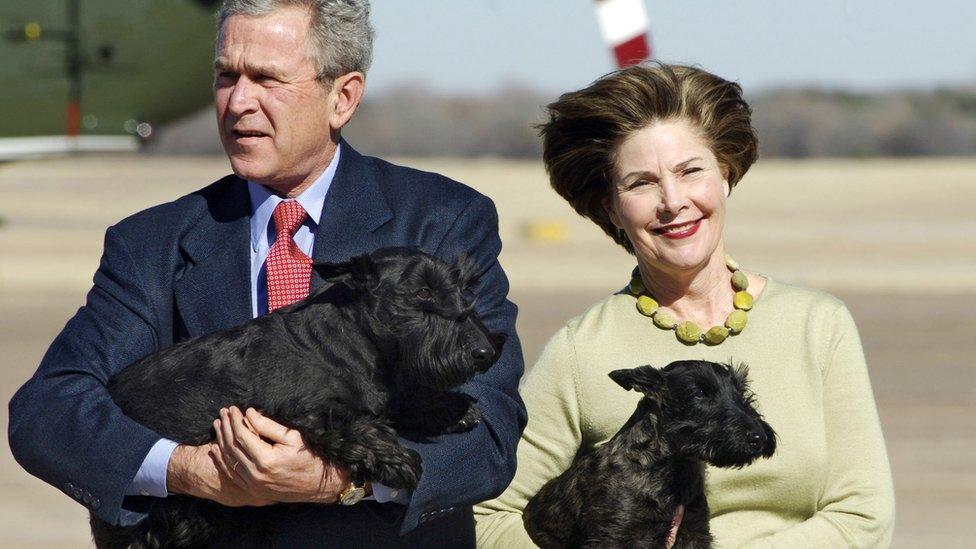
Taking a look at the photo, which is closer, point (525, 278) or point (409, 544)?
point (409, 544)

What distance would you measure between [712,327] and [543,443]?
2.00 feet

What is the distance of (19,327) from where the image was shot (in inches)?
688

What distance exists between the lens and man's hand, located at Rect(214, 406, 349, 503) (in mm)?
3439

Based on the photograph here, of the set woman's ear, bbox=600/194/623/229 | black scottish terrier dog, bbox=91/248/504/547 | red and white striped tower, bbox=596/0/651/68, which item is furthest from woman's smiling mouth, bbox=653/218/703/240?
red and white striped tower, bbox=596/0/651/68

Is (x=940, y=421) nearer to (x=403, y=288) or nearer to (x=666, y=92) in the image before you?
(x=666, y=92)

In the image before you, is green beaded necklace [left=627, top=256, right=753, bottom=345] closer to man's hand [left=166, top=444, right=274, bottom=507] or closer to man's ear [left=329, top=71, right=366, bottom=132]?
man's ear [left=329, top=71, right=366, bottom=132]

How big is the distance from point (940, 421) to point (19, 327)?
10.9 m

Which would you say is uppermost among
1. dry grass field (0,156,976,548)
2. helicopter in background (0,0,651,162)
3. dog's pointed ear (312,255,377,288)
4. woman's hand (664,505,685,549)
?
dog's pointed ear (312,255,377,288)

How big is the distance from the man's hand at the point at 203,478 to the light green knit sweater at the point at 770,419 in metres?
0.93

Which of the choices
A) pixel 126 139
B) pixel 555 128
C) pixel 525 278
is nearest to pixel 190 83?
pixel 126 139

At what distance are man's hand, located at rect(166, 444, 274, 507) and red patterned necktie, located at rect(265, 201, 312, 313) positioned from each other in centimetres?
49

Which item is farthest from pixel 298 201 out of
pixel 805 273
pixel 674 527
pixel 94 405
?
pixel 805 273

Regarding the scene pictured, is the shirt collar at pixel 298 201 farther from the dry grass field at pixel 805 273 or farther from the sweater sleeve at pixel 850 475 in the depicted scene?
the dry grass field at pixel 805 273

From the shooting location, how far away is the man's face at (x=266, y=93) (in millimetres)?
3779
